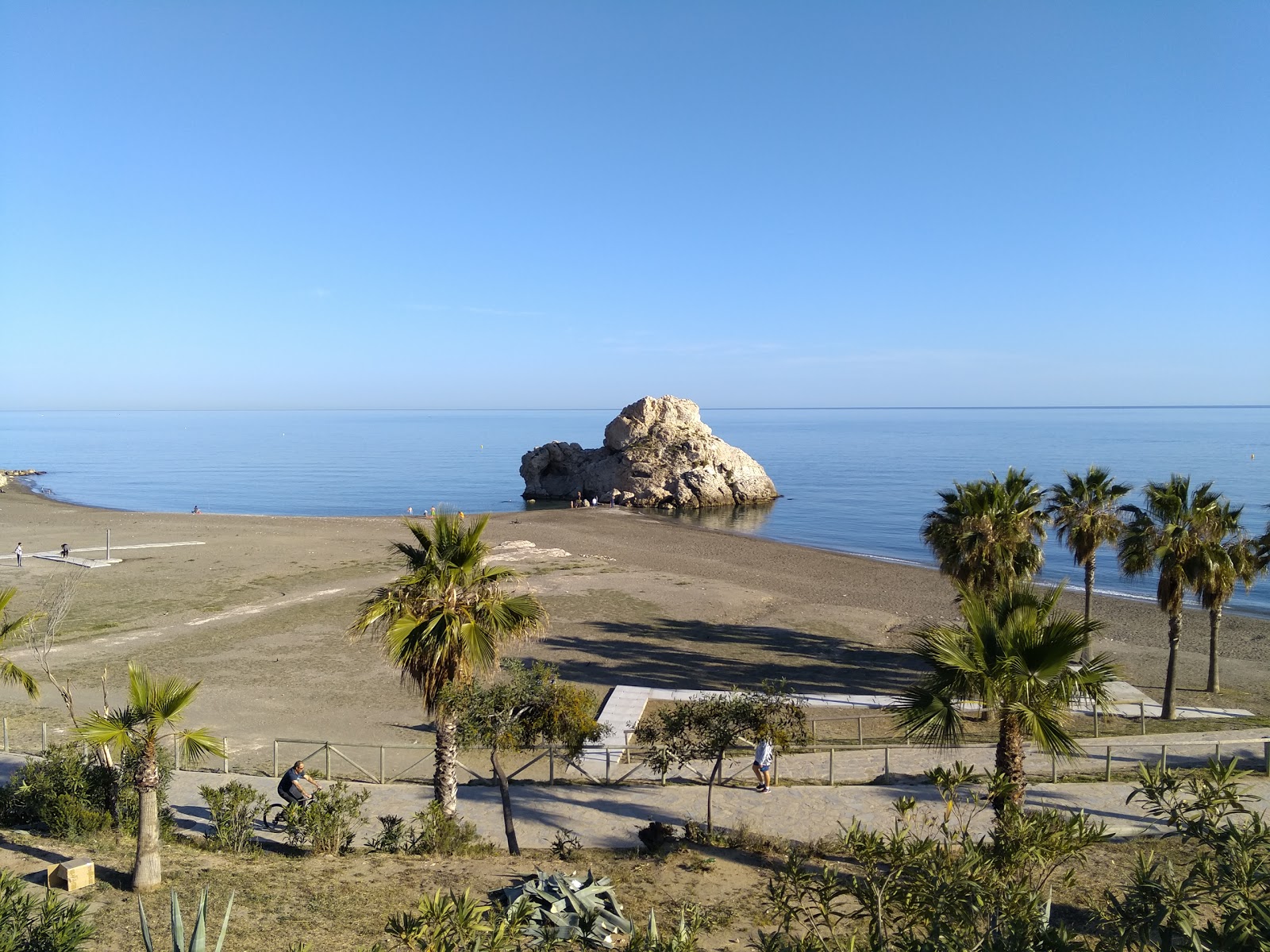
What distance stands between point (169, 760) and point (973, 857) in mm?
15118

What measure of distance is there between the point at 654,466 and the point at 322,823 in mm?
67228

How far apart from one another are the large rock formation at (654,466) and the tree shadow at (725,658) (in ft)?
153

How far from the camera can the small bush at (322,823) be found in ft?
39.0

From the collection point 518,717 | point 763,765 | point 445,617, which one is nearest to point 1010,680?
point 763,765

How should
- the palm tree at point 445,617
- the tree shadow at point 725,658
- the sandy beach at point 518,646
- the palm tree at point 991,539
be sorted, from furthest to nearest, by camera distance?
1. the tree shadow at point 725,658
2. the sandy beach at point 518,646
3. the palm tree at point 991,539
4. the palm tree at point 445,617

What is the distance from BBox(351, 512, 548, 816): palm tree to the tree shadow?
11.4 meters

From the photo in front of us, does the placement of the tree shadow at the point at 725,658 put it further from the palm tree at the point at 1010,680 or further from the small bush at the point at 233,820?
the palm tree at the point at 1010,680

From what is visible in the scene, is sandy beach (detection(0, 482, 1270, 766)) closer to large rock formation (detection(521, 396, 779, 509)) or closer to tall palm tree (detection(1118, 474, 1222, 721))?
tall palm tree (detection(1118, 474, 1222, 721))

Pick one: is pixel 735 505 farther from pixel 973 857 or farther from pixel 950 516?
pixel 973 857

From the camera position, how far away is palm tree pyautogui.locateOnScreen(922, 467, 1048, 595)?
70.1 ft

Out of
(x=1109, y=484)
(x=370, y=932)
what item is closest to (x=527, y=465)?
(x=1109, y=484)

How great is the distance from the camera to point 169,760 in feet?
52.2

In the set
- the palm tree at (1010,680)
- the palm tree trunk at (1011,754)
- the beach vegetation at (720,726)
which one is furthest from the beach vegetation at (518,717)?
the palm tree trunk at (1011,754)

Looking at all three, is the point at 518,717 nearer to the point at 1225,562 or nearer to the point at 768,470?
Answer: the point at 1225,562
